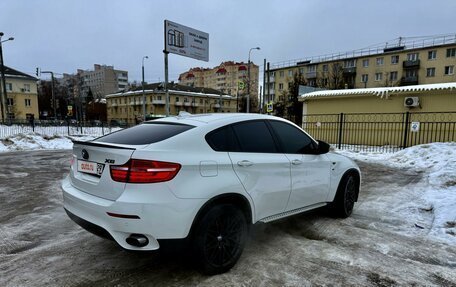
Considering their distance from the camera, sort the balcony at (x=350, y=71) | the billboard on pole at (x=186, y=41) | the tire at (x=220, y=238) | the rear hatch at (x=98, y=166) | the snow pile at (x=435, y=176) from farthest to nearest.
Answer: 1. the balcony at (x=350, y=71)
2. the billboard on pole at (x=186, y=41)
3. the snow pile at (x=435, y=176)
4. the tire at (x=220, y=238)
5. the rear hatch at (x=98, y=166)

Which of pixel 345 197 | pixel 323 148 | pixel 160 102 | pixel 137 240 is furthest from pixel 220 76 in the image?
pixel 137 240

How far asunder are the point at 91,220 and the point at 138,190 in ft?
2.17

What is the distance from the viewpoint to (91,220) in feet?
9.29

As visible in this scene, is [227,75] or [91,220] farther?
[227,75]

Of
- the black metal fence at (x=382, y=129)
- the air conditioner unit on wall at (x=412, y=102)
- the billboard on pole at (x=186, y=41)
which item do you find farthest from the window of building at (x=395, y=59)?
the billboard on pole at (x=186, y=41)

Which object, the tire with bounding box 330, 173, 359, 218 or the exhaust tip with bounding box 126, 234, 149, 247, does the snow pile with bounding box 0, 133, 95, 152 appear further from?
the exhaust tip with bounding box 126, 234, 149, 247

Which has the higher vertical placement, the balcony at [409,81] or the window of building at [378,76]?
the window of building at [378,76]

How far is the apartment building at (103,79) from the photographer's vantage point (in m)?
108

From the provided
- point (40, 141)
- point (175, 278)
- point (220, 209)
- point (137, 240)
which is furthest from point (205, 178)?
point (40, 141)

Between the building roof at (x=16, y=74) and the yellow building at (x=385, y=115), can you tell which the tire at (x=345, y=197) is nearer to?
the yellow building at (x=385, y=115)

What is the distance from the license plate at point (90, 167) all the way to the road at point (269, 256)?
941 mm

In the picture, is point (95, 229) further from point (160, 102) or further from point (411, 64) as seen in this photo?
point (160, 102)

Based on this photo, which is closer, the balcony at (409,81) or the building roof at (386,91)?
the building roof at (386,91)

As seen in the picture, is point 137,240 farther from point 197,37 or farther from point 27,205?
point 197,37
